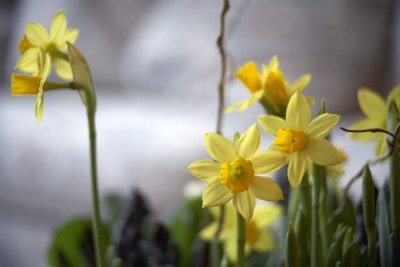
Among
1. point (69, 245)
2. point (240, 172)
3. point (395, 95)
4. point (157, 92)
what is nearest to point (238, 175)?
point (240, 172)

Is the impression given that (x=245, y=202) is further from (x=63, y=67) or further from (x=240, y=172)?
(x=63, y=67)

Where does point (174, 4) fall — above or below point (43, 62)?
above

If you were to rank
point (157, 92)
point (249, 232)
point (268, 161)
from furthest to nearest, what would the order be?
point (157, 92), point (249, 232), point (268, 161)

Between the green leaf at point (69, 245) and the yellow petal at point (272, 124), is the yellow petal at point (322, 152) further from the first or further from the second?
the green leaf at point (69, 245)

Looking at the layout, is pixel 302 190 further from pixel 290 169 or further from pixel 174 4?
pixel 174 4

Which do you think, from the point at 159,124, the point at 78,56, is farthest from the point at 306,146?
the point at 159,124

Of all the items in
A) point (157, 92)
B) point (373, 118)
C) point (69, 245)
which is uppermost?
point (157, 92)
